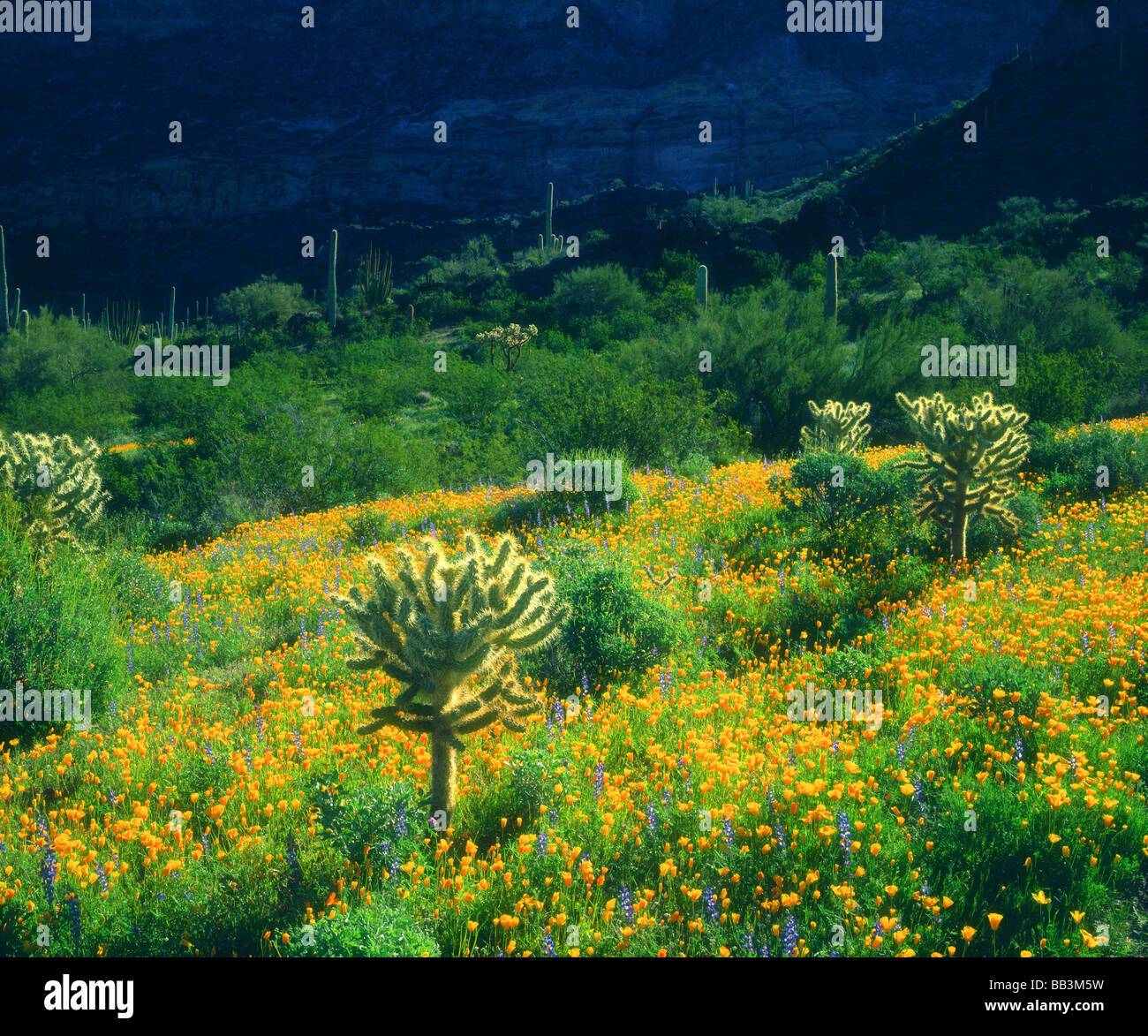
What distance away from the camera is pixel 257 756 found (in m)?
4.53

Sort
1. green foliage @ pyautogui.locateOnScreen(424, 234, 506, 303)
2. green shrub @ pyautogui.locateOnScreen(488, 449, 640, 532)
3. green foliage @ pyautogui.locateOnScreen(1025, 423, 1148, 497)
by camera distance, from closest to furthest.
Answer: green shrub @ pyautogui.locateOnScreen(488, 449, 640, 532)
green foliage @ pyautogui.locateOnScreen(1025, 423, 1148, 497)
green foliage @ pyautogui.locateOnScreen(424, 234, 506, 303)

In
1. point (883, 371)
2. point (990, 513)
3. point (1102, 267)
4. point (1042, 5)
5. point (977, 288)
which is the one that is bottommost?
point (990, 513)

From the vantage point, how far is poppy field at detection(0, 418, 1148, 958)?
3295 millimetres

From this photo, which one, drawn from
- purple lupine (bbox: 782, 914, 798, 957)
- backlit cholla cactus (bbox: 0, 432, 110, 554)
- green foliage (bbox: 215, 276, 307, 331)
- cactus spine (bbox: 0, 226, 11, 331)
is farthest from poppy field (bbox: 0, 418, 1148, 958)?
green foliage (bbox: 215, 276, 307, 331)

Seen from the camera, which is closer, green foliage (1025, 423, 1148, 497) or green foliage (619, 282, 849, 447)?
green foliage (1025, 423, 1148, 497)

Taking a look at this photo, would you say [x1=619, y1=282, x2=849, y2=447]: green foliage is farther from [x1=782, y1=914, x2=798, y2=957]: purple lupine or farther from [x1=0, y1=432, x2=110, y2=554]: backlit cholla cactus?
[x1=782, y1=914, x2=798, y2=957]: purple lupine

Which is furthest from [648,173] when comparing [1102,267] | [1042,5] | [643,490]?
[643,490]

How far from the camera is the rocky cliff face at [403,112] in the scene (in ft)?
243

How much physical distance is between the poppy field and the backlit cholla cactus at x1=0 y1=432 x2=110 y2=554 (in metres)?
2.82

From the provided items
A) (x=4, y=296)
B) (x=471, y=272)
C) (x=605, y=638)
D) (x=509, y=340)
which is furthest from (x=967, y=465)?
(x=4, y=296)

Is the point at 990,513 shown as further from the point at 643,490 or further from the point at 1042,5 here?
the point at 1042,5

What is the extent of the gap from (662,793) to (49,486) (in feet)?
27.4
